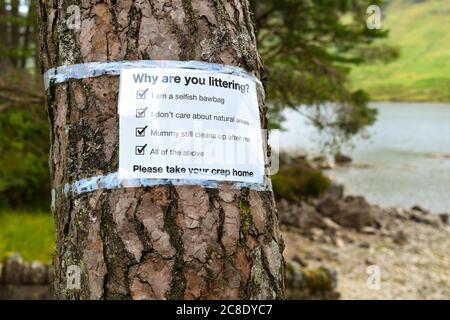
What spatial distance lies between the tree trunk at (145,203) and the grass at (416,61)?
49.5 m

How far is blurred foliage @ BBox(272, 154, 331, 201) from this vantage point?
46.4 feet

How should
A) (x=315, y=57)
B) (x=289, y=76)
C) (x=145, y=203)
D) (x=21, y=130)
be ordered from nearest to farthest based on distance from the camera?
1. (x=145, y=203)
2. (x=289, y=76)
3. (x=315, y=57)
4. (x=21, y=130)

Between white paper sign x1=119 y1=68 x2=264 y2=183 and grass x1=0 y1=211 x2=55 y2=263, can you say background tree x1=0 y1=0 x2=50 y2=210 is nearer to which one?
grass x1=0 y1=211 x2=55 y2=263

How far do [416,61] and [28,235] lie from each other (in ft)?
299

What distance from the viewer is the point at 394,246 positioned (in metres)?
12.4

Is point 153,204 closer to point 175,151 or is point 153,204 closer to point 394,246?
point 175,151

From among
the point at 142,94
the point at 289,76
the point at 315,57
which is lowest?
the point at 142,94

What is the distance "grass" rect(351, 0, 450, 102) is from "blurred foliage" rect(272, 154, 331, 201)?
3636cm

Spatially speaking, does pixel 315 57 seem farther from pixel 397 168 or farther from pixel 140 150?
pixel 397 168

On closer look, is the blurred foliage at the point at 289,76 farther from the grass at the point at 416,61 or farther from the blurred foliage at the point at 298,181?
the grass at the point at 416,61

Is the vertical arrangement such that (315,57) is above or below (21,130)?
above

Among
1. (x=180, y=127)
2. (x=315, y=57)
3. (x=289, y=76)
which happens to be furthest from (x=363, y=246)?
(x=180, y=127)

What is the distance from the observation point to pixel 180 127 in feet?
4.54

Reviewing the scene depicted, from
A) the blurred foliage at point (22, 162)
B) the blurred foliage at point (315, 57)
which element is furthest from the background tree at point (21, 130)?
the blurred foliage at point (315, 57)
